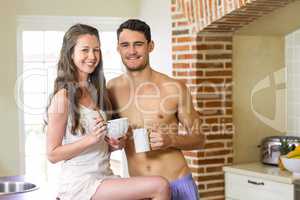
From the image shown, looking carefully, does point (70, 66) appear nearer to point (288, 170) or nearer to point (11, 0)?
point (288, 170)

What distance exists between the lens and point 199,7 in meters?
4.95

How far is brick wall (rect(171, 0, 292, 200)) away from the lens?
4984mm

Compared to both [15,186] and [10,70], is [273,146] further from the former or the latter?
[10,70]

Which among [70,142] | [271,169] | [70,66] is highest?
[70,66]

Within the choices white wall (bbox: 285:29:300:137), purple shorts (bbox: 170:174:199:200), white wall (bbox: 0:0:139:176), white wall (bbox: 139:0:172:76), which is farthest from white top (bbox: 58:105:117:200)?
white wall (bbox: 0:0:139:176)

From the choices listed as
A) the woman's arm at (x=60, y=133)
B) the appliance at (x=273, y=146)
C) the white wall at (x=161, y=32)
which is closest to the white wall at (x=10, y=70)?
the white wall at (x=161, y=32)

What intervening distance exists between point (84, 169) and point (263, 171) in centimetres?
240

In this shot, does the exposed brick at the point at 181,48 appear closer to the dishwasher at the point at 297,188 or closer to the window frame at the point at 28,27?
the window frame at the point at 28,27

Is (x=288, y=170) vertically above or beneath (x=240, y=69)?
beneath

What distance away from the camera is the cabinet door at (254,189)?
4.49 metres

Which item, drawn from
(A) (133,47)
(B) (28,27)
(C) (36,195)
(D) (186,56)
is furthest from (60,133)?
(B) (28,27)

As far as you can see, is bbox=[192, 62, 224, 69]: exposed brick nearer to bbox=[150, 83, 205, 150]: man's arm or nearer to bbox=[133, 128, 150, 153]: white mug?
bbox=[150, 83, 205, 150]: man's arm

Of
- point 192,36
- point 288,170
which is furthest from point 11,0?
point 288,170

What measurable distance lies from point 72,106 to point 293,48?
3.17 meters
